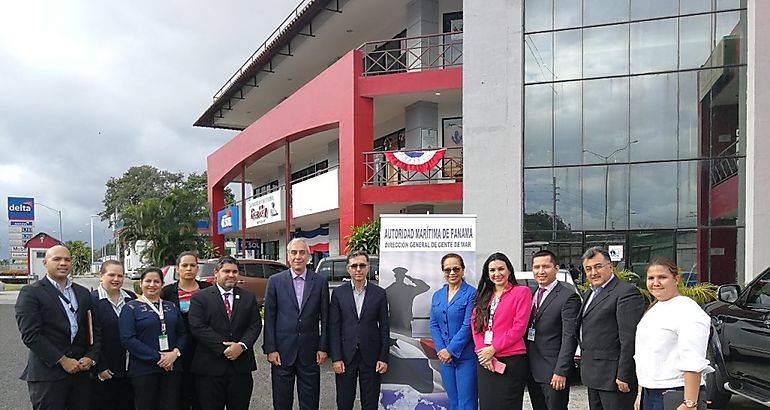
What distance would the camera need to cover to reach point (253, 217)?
1102 inches

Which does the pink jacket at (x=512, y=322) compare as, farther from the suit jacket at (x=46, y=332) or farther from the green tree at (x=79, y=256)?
the green tree at (x=79, y=256)

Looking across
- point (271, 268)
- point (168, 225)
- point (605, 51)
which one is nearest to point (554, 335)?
point (605, 51)

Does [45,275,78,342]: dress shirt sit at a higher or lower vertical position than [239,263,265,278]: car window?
higher

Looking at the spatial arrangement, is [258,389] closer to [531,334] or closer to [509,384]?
[509,384]

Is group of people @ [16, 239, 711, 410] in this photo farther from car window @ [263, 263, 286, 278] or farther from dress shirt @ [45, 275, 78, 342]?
car window @ [263, 263, 286, 278]

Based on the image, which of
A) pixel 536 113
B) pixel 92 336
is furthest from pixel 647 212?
pixel 92 336

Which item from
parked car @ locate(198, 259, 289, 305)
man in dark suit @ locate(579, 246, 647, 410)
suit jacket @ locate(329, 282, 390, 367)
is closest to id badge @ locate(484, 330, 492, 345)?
man in dark suit @ locate(579, 246, 647, 410)

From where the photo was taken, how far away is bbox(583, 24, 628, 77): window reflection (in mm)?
15664

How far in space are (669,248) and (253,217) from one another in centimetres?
1838

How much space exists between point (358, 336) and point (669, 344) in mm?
2741

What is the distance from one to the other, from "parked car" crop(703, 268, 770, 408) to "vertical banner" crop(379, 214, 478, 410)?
8.78ft

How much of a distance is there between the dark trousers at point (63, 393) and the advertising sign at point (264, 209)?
19.4 m

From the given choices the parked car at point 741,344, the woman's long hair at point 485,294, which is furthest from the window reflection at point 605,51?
the woman's long hair at point 485,294

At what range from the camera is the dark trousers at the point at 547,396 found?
4875 millimetres
